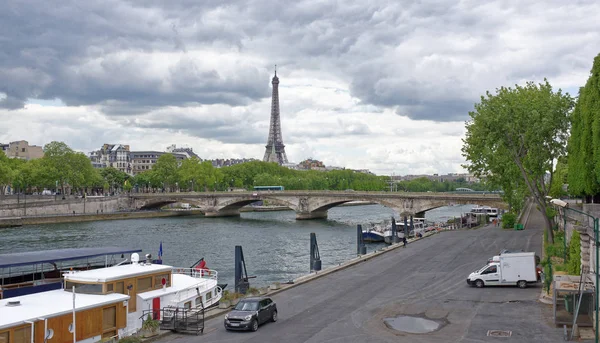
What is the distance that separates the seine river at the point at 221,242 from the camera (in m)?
50.2

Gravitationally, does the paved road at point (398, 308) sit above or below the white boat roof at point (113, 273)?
below

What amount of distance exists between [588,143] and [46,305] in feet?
101

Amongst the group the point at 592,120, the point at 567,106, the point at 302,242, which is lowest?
the point at 302,242

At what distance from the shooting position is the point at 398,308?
83.3 ft

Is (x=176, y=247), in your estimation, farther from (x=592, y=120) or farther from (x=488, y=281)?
(x=592, y=120)

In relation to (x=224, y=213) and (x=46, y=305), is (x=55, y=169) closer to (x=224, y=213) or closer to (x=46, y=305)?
(x=224, y=213)

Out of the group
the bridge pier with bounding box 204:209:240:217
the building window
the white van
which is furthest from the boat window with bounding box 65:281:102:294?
the bridge pier with bounding box 204:209:240:217

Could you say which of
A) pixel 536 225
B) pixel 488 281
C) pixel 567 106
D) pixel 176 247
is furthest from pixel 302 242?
pixel 488 281

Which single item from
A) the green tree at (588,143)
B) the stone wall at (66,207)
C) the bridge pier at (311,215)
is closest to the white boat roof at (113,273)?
the green tree at (588,143)

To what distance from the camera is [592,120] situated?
33.1 metres

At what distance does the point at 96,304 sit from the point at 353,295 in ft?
41.7

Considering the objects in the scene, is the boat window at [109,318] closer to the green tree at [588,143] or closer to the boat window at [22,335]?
the boat window at [22,335]

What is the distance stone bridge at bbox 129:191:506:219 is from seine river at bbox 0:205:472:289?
25.4ft

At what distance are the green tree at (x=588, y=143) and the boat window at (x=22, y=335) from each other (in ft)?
91.8
